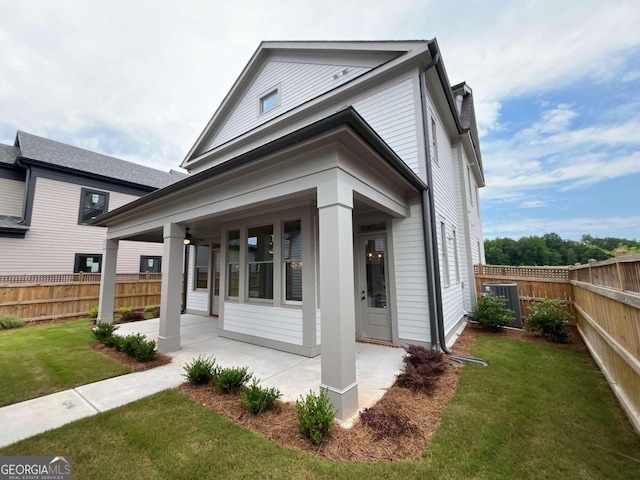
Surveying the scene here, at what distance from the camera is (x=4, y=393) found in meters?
3.78

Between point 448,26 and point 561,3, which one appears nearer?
point 561,3

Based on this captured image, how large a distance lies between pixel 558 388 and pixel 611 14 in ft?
31.8

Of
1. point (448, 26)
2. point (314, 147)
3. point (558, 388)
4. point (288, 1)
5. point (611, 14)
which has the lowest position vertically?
point (558, 388)

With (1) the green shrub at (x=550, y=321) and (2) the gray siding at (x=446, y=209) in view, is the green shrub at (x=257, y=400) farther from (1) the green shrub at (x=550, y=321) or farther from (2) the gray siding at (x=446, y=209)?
(1) the green shrub at (x=550, y=321)

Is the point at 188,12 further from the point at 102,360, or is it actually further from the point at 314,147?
the point at 102,360

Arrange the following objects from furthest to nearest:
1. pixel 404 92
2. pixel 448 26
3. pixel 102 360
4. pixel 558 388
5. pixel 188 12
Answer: pixel 448 26 → pixel 188 12 → pixel 404 92 → pixel 102 360 → pixel 558 388

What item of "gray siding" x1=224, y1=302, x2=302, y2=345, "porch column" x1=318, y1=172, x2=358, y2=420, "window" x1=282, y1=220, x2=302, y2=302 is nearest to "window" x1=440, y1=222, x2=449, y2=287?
"window" x1=282, y1=220, x2=302, y2=302

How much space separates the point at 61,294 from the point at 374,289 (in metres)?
11.2

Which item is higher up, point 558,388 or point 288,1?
point 288,1

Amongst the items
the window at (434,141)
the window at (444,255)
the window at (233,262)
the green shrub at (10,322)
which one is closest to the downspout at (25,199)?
the green shrub at (10,322)

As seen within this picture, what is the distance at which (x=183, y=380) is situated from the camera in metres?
4.19

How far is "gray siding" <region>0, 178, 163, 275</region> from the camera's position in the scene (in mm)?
10688

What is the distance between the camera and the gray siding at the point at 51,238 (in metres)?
10.7

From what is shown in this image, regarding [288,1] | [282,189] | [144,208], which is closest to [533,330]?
[282,189]
